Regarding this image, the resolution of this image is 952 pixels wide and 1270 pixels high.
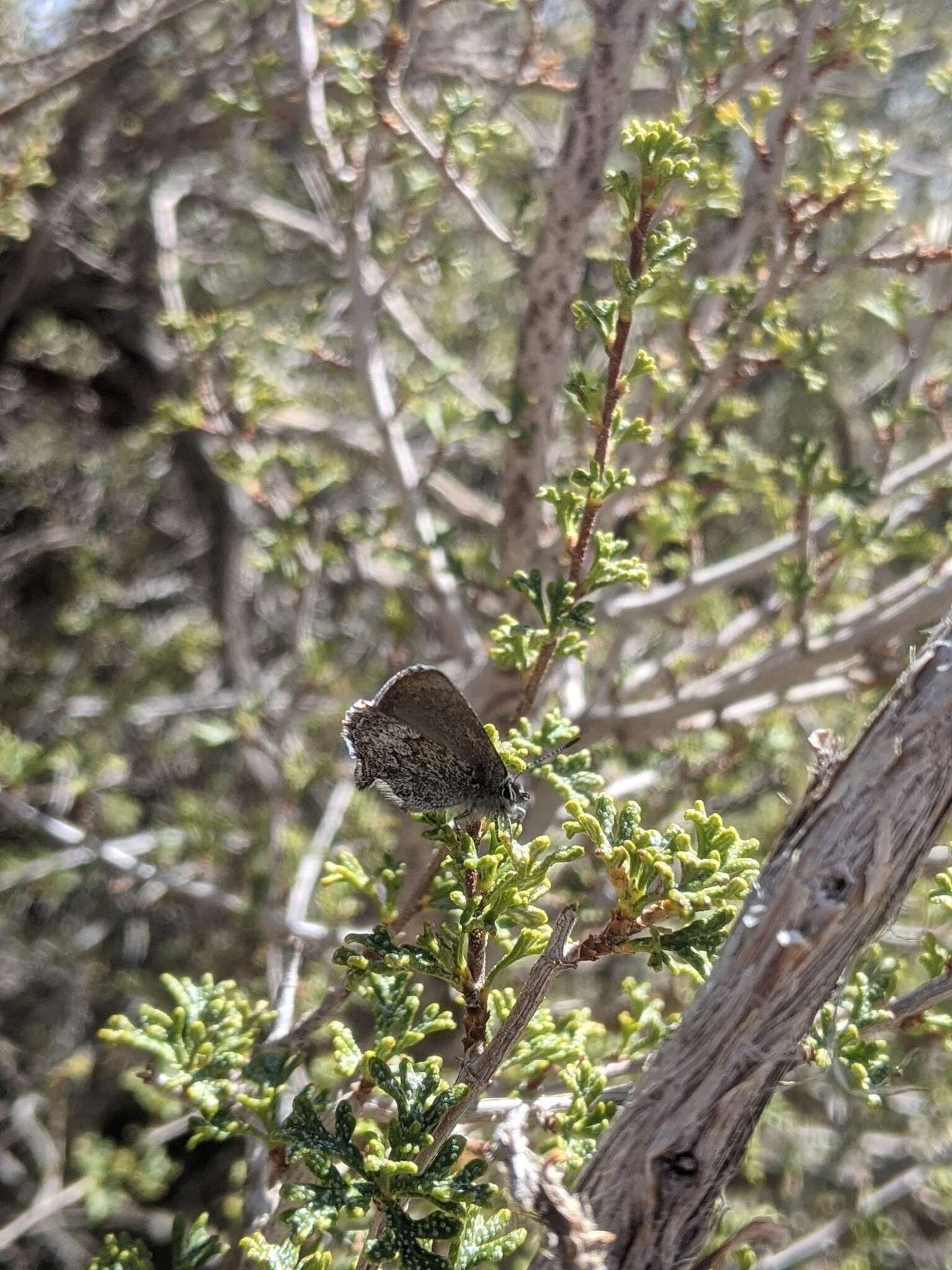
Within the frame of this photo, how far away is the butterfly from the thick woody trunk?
488 mm

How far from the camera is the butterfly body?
4.65 feet

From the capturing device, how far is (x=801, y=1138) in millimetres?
3711

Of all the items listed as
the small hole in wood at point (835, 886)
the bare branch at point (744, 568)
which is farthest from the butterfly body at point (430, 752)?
the bare branch at point (744, 568)

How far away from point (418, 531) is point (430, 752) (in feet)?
4.19

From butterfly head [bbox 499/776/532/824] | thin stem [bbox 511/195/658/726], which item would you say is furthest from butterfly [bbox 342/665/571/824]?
thin stem [bbox 511/195/658/726]

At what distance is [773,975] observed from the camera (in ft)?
3.11

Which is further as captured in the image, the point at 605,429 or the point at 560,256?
the point at 560,256

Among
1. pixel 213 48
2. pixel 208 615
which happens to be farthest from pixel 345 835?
pixel 213 48

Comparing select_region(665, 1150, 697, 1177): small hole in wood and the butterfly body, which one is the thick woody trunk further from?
the butterfly body

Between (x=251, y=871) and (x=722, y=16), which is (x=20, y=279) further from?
(x=722, y=16)

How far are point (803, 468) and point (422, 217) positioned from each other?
4.01ft

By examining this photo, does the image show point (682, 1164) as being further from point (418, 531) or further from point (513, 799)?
point (418, 531)

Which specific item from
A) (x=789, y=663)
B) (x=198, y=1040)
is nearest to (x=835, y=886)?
(x=198, y=1040)

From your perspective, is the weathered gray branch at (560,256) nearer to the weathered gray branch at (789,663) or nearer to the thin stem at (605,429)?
the weathered gray branch at (789,663)
